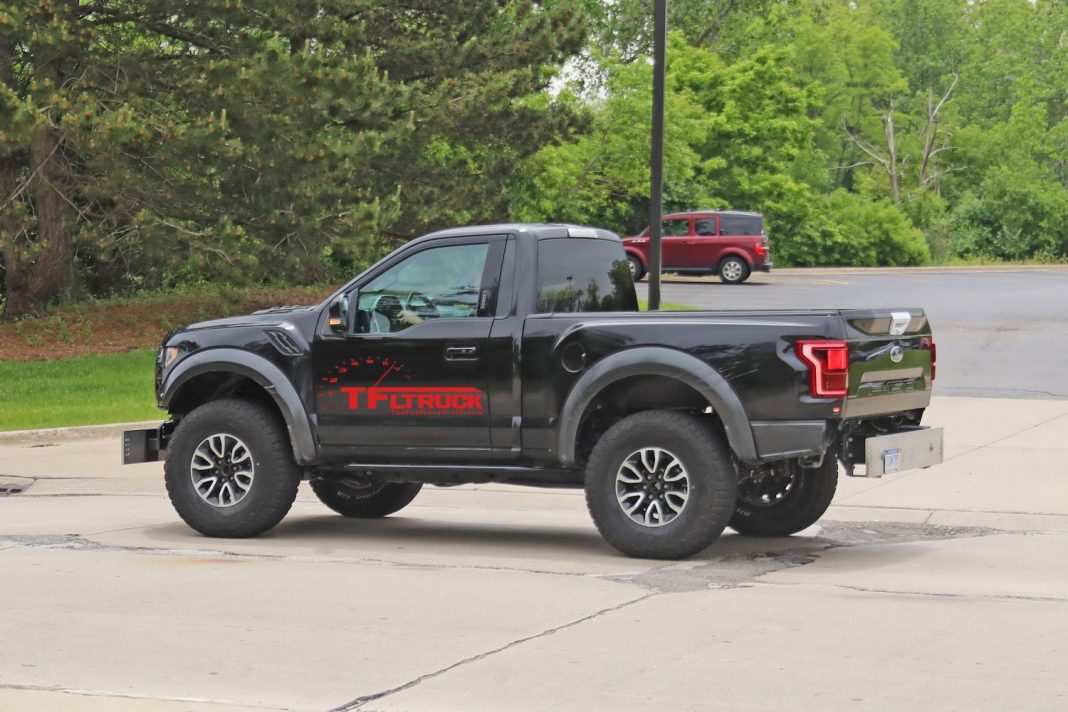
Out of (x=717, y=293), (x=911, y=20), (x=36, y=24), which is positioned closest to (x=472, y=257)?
(x=36, y=24)

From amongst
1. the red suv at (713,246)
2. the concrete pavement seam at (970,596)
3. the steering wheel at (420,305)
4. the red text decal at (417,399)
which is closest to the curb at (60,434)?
the red text decal at (417,399)

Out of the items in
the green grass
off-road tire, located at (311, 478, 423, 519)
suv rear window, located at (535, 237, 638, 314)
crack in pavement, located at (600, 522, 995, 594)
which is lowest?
crack in pavement, located at (600, 522, 995, 594)

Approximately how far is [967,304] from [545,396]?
82.0ft

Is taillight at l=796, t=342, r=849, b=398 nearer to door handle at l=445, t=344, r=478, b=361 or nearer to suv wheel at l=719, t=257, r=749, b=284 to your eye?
door handle at l=445, t=344, r=478, b=361

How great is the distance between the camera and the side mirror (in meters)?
10.5

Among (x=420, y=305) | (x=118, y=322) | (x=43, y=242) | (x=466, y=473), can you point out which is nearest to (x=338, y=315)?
(x=420, y=305)

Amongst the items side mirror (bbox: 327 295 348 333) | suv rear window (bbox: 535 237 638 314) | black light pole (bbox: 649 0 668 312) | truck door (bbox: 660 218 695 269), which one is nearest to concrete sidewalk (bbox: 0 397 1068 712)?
side mirror (bbox: 327 295 348 333)

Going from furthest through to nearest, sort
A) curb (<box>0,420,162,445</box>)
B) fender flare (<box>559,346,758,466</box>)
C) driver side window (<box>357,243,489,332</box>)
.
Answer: curb (<box>0,420,162,445</box>)
driver side window (<box>357,243,489,332</box>)
fender flare (<box>559,346,758,466</box>)

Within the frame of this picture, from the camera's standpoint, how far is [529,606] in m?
8.30

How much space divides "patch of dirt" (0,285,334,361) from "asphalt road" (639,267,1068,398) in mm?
9713

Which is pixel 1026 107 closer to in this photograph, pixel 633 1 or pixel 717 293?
pixel 633 1

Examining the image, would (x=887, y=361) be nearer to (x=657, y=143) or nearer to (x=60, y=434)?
(x=657, y=143)

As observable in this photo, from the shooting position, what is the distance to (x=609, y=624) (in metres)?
7.83

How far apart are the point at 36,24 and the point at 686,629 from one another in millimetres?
19357
